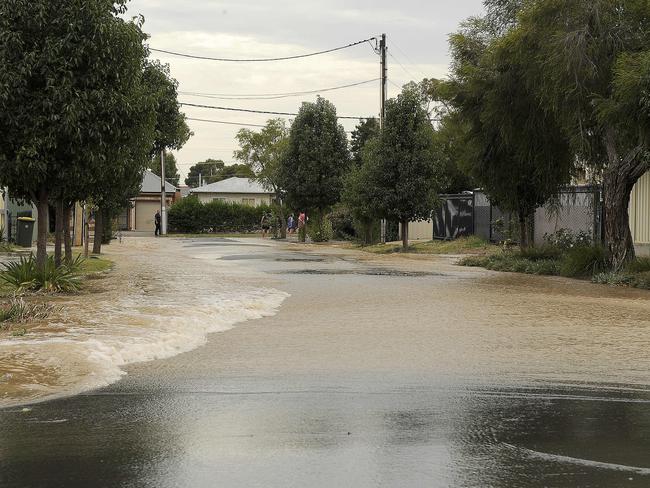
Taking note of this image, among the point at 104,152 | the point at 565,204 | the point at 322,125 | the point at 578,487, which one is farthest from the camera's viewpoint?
the point at 322,125

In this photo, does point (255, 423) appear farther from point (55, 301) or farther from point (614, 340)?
point (55, 301)

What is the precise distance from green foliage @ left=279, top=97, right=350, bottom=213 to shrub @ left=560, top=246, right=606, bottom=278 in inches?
957

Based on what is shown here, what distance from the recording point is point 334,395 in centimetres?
746

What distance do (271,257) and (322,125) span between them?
1756cm

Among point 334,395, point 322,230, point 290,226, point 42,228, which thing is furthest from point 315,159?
point 334,395

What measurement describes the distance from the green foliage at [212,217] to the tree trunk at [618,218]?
5031 centimetres

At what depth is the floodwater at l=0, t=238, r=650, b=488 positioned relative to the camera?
5324mm

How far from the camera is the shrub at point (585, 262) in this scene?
826 inches

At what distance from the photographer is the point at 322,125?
152 feet

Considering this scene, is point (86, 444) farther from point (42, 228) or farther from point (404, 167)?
point (404, 167)

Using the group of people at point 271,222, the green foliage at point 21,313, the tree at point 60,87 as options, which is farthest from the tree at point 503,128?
the group of people at point 271,222

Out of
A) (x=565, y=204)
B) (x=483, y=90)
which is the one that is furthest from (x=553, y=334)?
(x=565, y=204)

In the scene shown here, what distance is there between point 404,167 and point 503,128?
11398mm

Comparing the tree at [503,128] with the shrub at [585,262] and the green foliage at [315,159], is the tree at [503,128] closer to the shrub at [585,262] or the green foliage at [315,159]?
the shrub at [585,262]
